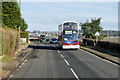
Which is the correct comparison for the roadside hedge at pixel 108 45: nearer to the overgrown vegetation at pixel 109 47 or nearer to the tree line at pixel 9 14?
the overgrown vegetation at pixel 109 47

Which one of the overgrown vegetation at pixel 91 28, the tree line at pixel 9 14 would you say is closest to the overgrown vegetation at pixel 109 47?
the overgrown vegetation at pixel 91 28

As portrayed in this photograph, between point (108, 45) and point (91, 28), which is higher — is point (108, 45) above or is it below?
below

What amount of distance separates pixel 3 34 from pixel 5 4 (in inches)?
606

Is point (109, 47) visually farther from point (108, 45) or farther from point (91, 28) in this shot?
Answer: point (91, 28)

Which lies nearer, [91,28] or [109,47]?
[109,47]

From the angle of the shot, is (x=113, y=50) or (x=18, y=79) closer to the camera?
(x=18, y=79)

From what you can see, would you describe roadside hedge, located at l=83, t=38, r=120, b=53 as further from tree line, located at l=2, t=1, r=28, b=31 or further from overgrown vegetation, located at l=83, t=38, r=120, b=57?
tree line, located at l=2, t=1, r=28, b=31

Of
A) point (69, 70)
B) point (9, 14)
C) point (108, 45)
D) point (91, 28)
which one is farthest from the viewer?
point (91, 28)

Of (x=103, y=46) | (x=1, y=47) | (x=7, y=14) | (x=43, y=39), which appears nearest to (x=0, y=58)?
(x=1, y=47)

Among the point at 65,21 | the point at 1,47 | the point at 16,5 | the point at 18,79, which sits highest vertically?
the point at 16,5

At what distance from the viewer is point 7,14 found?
31391 millimetres

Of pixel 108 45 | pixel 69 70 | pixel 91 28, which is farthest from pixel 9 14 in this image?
Answer: pixel 91 28

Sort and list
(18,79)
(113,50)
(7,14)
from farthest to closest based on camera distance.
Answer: (7,14) < (113,50) < (18,79)

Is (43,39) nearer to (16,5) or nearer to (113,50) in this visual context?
(16,5)
